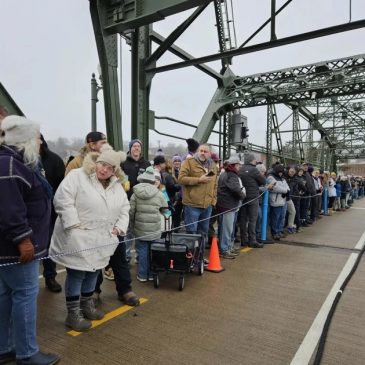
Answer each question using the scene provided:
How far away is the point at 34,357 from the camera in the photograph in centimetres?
268

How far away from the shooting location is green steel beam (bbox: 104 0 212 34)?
6.16m

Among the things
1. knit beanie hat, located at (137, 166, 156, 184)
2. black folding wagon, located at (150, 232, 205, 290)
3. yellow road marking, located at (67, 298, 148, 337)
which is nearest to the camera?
yellow road marking, located at (67, 298, 148, 337)

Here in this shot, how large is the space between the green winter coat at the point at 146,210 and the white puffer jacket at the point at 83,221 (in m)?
1.15

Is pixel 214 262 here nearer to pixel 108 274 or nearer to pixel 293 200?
pixel 108 274

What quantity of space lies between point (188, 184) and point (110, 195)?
93.0 inches

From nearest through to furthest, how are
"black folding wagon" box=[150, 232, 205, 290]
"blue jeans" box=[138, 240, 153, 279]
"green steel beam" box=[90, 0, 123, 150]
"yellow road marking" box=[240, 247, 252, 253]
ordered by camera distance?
"black folding wagon" box=[150, 232, 205, 290] → "blue jeans" box=[138, 240, 153, 279] → "yellow road marking" box=[240, 247, 252, 253] → "green steel beam" box=[90, 0, 123, 150]

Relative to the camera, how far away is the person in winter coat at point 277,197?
805cm

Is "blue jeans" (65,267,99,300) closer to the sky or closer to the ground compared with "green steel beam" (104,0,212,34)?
closer to the ground

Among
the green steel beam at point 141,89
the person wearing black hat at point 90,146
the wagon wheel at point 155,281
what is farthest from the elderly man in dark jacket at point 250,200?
the person wearing black hat at point 90,146

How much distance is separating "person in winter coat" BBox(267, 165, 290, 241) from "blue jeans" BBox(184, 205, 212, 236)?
2.73 m

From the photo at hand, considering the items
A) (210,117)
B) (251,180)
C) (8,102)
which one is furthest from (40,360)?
(210,117)

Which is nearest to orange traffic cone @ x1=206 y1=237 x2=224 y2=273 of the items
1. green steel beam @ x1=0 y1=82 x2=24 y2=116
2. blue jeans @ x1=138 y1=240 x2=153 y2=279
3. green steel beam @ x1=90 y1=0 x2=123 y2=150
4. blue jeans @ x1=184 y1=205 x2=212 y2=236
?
blue jeans @ x1=184 y1=205 x2=212 y2=236

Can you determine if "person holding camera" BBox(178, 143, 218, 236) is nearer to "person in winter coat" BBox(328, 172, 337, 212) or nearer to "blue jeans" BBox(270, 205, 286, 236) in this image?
"blue jeans" BBox(270, 205, 286, 236)

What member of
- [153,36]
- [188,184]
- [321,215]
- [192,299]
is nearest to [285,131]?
[321,215]
